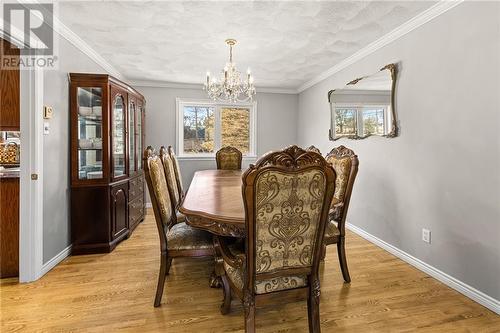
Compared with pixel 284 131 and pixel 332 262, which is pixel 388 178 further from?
pixel 284 131

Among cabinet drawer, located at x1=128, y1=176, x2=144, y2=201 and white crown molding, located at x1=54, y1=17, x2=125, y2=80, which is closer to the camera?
white crown molding, located at x1=54, y1=17, x2=125, y2=80

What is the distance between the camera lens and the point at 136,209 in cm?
353

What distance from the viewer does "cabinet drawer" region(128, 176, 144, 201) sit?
3.32 metres

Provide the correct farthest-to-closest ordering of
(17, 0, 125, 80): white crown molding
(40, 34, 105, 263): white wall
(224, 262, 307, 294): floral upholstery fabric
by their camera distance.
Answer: (17, 0, 125, 80): white crown molding → (40, 34, 105, 263): white wall → (224, 262, 307, 294): floral upholstery fabric

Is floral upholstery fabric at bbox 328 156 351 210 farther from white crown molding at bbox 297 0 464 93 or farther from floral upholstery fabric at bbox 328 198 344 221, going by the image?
white crown molding at bbox 297 0 464 93

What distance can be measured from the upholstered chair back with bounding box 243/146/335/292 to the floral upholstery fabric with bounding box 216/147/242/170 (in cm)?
318

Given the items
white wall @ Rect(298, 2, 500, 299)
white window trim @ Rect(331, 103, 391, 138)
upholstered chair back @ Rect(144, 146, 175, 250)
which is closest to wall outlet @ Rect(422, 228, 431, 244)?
white wall @ Rect(298, 2, 500, 299)

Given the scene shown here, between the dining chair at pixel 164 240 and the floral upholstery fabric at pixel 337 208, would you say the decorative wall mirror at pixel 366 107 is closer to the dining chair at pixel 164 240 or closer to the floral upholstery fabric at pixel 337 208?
the floral upholstery fabric at pixel 337 208

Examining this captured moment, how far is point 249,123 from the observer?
5148 millimetres

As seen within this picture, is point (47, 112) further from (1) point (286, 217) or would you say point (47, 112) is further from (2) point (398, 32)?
(2) point (398, 32)

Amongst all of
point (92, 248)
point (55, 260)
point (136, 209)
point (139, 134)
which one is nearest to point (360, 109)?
point (139, 134)

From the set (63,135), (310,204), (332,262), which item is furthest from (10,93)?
(332,262)

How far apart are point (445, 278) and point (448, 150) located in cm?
108

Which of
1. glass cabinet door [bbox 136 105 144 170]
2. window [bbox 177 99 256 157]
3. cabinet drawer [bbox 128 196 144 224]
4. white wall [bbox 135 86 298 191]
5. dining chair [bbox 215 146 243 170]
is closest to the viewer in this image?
cabinet drawer [bbox 128 196 144 224]
